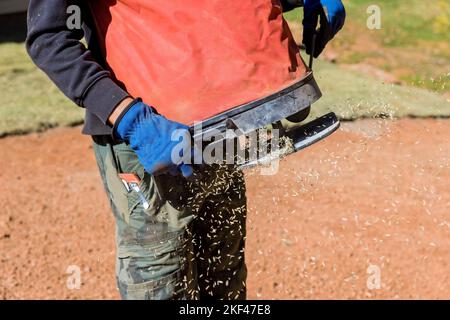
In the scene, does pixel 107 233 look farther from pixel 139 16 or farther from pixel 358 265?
pixel 139 16

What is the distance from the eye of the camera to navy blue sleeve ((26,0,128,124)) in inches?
72.6

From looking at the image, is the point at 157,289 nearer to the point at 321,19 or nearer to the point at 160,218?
the point at 160,218

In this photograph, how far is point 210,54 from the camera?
1824mm

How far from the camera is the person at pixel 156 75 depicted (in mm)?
1827

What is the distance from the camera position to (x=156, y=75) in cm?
187

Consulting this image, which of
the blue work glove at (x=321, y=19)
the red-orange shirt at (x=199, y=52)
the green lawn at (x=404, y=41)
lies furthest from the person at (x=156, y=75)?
the green lawn at (x=404, y=41)

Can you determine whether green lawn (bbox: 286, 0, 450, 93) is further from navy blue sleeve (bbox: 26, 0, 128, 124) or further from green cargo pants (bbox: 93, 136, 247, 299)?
navy blue sleeve (bbox: 26, 0, 128, 124)

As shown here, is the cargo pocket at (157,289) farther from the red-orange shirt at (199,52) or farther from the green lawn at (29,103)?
the green lawn at (29,103)

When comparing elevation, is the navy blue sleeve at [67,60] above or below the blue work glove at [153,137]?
above

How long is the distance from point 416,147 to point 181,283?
275 cm

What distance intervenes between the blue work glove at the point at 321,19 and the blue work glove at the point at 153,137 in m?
0.71

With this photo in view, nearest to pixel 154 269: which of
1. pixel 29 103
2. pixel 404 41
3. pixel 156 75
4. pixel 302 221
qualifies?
pixel 156 75
